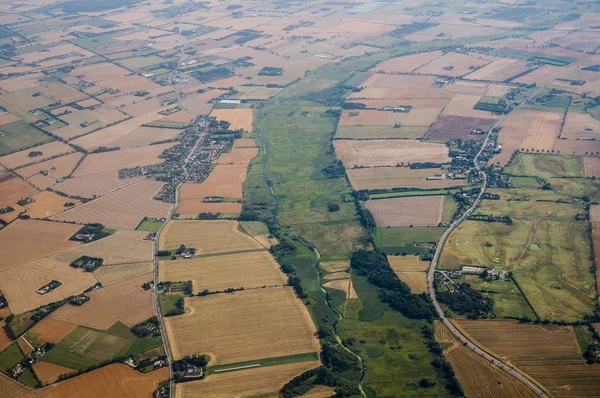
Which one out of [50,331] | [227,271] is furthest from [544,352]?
[50,331]

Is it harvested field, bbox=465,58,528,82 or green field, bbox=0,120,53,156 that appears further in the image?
harvested field, bbox=465,58,528,82

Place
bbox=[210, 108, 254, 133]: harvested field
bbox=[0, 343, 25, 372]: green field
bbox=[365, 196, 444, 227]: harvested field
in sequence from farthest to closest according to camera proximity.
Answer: bbox=[210, 108, 254, 133]: harvested field < bbox=[365, 196, 444, 227]: harvested field < bbox=[0, 343, 25, 372]: green field

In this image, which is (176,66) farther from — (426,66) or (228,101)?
(426,66)

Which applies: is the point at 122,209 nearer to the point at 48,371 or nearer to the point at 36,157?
the point at 36,157

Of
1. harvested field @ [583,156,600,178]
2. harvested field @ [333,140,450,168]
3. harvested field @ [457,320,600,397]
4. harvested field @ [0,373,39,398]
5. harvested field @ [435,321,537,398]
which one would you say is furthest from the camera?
harvested field @ [333,140,450,168]

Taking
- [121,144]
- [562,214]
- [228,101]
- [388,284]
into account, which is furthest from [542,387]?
[228,101]

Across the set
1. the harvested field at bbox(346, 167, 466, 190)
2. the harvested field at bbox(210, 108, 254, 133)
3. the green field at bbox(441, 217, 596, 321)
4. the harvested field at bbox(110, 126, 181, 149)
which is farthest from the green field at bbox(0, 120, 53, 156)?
the green field at bbox(441, 217, 596, 321)

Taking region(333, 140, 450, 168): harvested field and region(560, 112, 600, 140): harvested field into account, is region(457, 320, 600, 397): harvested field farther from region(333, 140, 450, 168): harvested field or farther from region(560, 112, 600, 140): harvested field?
region(560, 112, 600, 140): harvested field
